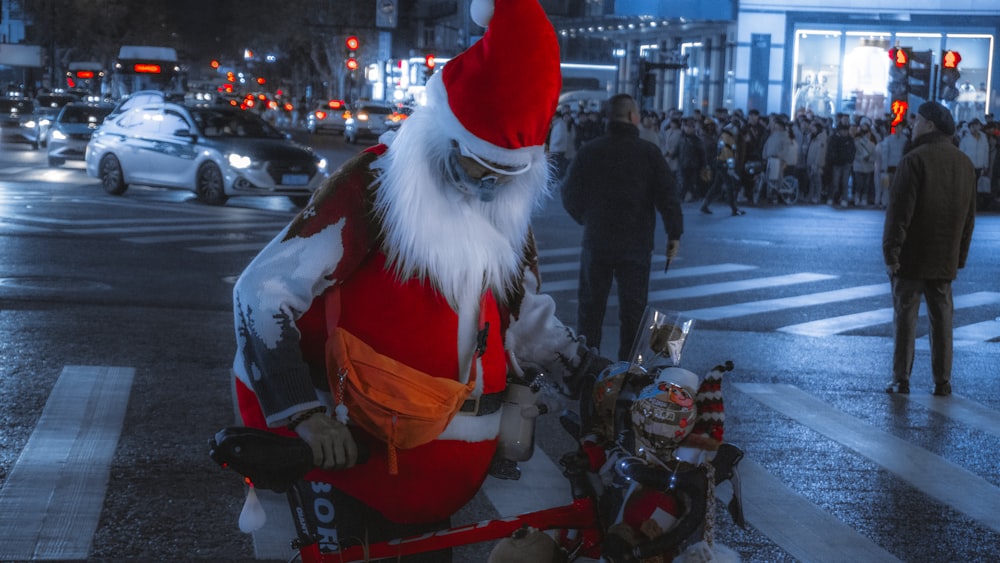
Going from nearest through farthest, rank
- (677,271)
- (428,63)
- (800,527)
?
1. (800,527)
2. (677,271)
3. (428,63)

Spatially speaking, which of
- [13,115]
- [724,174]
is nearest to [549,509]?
[724,174]

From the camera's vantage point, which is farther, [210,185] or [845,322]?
[210,185]

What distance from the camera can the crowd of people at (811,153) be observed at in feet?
81.0

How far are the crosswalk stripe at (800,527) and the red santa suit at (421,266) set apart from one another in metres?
2.79

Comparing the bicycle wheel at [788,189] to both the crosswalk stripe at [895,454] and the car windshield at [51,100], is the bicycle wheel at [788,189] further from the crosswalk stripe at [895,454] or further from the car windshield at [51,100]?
the car windshield at [51,100]

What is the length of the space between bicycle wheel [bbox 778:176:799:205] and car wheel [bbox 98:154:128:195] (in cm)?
1320

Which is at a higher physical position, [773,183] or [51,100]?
[51,100]

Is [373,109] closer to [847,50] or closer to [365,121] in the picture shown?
[365,121]

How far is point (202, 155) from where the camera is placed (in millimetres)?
21172

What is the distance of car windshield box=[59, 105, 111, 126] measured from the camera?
30.3m

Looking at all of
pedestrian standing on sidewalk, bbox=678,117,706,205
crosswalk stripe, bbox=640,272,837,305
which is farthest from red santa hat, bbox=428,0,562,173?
pedestrian standing on sidewalk, bbox=678,117,706,205

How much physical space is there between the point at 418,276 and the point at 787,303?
10.6 m

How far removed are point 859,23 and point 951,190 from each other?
32.7 m

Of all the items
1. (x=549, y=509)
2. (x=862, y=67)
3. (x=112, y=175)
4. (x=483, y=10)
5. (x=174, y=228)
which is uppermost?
(x=862, y=67)
